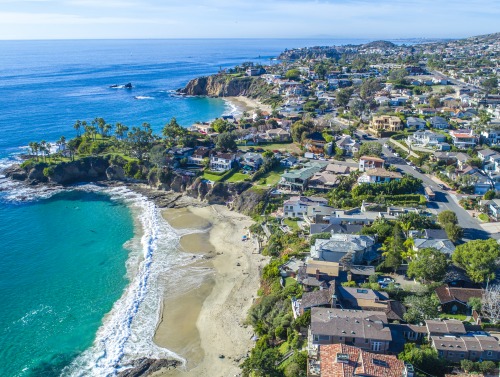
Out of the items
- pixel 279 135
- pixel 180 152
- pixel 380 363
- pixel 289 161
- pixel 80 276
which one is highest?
pixel 279 135

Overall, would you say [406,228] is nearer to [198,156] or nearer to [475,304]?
[475,304]

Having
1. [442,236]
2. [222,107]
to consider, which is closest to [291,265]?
[442,236]

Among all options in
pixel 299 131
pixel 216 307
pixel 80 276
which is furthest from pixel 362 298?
pixel 299 131

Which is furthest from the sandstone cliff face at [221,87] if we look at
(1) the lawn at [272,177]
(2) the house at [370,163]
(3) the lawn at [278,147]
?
(2) the house at [370,163]

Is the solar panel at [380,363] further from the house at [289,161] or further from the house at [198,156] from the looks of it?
the house at [198,156]

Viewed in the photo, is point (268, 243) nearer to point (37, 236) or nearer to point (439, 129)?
point (37, 236)

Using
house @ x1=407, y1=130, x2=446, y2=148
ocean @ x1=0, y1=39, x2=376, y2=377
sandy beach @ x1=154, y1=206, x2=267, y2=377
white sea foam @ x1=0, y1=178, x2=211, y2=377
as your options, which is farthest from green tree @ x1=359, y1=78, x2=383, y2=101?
ocean @ x1=0, y1=39, x2=376, y2=377
